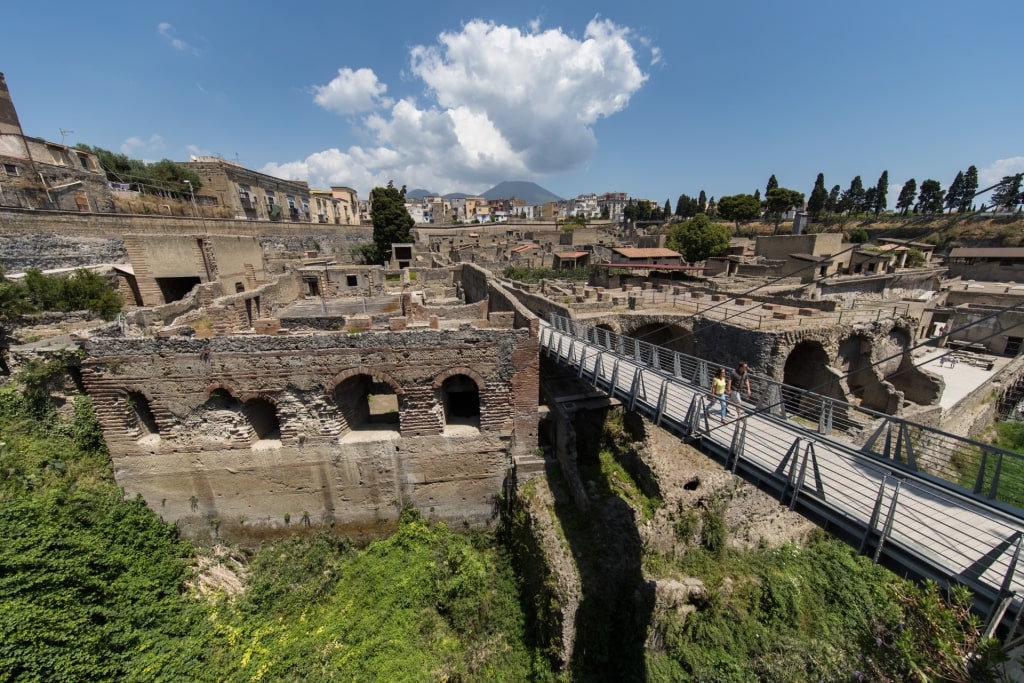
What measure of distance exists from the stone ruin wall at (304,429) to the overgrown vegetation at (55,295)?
5.52 metres

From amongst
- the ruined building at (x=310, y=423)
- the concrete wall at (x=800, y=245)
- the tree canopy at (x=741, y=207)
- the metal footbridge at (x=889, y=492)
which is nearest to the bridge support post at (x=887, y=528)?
the metal footbridge at (x=889, y=492)

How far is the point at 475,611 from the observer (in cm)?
966

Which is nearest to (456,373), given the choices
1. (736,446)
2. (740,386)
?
(736,446)

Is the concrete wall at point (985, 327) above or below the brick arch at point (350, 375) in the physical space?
below

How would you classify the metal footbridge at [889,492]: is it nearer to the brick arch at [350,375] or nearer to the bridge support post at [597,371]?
the bridge support post at [597,371]

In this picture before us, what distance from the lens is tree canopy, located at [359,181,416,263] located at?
43219mm

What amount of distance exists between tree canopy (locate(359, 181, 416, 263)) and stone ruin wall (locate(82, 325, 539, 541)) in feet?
118

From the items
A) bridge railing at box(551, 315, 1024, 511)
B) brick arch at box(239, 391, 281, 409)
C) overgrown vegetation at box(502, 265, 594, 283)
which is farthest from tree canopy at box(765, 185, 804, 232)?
brick arch at box(239, 391, 281, 409)

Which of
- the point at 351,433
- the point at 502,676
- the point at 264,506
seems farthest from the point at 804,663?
the point at 264,506

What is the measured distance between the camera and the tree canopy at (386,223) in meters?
43.2

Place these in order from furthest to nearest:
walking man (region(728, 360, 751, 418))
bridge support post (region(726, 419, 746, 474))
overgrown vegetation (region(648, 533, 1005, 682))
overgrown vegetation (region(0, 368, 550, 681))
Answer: overgrown vegetation (region(648, 533, 1005, 682))
walking man (region(728, 360, 751, 418))
overgrown vegetation (region(0, 368, 550, 681))
bridge support post (region(726, 419, 746, 474))

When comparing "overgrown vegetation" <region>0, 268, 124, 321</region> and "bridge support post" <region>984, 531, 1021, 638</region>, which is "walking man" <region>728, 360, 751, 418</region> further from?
"overgrown vegetation" <region>0, 268, 124, 321</region>

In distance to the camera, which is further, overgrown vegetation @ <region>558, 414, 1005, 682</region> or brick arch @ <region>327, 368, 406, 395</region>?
brick arch @ <region>327, 368, 406, 395</region>

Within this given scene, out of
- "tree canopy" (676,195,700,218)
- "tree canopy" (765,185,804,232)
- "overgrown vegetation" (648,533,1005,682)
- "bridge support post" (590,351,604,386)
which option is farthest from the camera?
"tree canopy" (676,195,700,218)
